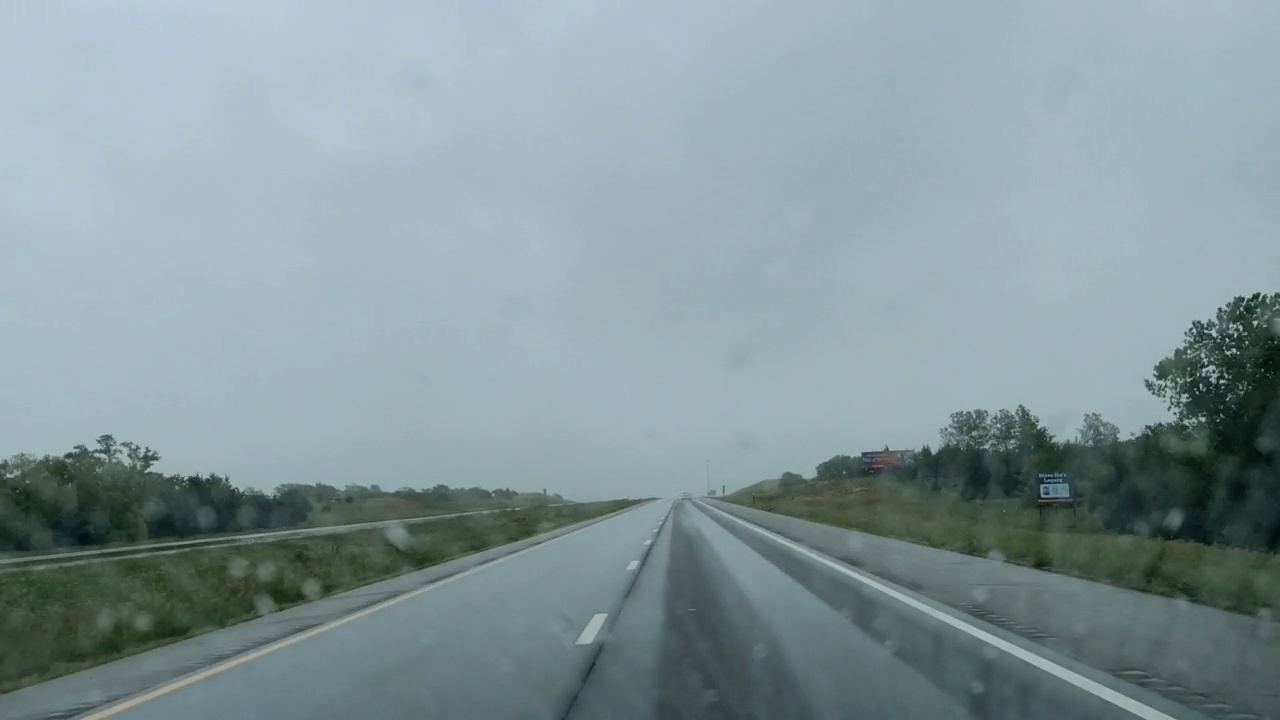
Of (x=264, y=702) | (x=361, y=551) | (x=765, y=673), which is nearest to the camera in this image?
(x=264, y=702)

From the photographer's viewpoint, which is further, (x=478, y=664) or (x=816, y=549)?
(x=816, y=549)

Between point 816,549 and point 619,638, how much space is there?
1665 cm

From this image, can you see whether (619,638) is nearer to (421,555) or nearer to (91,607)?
(91,607)

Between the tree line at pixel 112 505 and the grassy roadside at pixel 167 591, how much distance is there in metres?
24.4

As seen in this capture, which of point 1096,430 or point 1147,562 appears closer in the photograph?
Answer: point 1147,562

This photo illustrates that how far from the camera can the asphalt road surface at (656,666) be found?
7.91 metres

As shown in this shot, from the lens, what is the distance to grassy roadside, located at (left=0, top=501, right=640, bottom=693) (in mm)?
13508

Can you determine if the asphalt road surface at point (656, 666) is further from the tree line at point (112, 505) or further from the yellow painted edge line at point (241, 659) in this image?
the tree line at point (112, 505)

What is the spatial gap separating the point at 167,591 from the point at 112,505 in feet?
161

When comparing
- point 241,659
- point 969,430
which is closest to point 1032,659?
point 241,659

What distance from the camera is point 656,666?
9.86 metres

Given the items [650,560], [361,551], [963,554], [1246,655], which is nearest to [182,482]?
[361,551]

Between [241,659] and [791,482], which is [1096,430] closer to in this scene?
[791,482]

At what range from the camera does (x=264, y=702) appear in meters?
8.63
